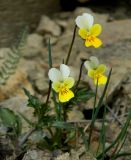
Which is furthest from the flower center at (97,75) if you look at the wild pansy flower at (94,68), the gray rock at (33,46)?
the gray rock at (33,46)

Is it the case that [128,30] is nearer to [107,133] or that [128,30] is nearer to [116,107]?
[116,107]

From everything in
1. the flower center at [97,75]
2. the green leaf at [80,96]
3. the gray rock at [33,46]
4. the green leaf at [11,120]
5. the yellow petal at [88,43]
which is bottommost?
the gray rock at [33,46]

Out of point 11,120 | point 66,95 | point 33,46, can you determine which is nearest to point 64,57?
point 33,46

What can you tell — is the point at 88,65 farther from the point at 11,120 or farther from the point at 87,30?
the point at 11,120

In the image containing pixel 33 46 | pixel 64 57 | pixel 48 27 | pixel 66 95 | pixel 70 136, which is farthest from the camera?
pixel 48 27

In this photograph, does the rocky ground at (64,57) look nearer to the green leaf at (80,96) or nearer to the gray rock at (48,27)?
the gray rock at (48,27)

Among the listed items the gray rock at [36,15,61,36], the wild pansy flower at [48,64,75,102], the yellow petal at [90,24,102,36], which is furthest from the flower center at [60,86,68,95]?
the gray rock at [36,15,61,36]

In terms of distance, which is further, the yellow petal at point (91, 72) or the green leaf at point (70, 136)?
the green leaf at point (70, 136)
